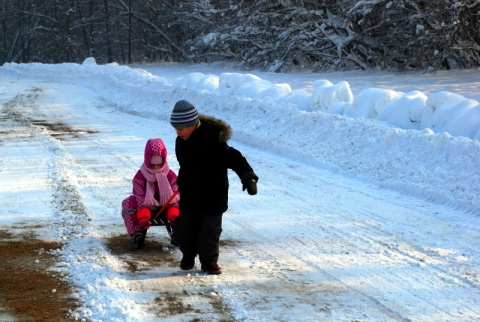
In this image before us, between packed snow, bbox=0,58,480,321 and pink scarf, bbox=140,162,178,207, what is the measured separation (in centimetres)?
46

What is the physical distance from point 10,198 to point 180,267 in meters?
3.24

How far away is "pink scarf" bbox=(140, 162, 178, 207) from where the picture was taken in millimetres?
5691

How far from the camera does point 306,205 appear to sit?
23.1 ft

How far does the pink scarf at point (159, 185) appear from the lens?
5.69 meters

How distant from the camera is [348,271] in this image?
4.95m

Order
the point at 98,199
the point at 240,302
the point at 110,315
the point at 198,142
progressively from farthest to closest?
the point at 98,199
the point at 198,142
the point at 240,302
the point at 110,315

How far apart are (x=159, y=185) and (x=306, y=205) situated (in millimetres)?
2016

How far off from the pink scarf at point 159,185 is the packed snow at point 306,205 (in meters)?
0.46

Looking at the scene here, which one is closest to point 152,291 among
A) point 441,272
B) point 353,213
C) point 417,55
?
point 441,272

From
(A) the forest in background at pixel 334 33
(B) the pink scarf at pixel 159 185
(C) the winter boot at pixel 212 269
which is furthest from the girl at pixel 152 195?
(A) the forest in background at pixel 334 33

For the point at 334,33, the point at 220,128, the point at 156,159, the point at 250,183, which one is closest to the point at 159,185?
the point at 156,159

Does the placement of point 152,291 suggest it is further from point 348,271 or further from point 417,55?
point 417,55

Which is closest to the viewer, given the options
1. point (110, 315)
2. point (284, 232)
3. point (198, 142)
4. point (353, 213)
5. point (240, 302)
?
point (110, 315)

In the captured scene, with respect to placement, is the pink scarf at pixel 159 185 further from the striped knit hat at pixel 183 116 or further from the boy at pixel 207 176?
the striped knit hat at pixel 183 116
